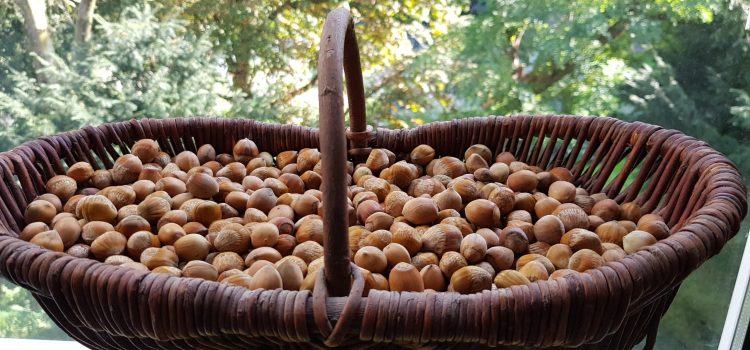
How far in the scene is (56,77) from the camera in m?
1.24

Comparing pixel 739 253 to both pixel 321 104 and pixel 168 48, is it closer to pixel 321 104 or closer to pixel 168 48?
pixel 321 104

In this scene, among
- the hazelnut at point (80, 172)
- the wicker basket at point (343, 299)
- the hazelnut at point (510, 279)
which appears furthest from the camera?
the hazelnut at point (80, 172)

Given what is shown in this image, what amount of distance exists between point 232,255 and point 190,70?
27.9 inches

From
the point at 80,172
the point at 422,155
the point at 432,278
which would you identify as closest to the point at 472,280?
the point at 432,278

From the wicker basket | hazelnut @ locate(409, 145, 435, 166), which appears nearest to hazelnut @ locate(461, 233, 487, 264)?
the wicker basket

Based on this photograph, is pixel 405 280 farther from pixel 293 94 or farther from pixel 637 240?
pixel 293 94

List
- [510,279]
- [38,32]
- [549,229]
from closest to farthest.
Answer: [510,279] < [549,229] < [38,32]

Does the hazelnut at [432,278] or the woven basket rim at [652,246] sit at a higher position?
the woven basket rim at [652,246]

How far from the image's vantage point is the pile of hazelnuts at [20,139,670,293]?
0.62 meters

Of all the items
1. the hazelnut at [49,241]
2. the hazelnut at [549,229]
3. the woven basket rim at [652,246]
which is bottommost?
the hazelnut at [549,229]

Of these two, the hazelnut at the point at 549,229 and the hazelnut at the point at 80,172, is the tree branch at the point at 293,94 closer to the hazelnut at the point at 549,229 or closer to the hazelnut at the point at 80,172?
the hazelnut at the point at 80,172

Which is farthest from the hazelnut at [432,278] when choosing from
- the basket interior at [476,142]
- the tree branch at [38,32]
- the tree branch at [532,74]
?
the tree branch at [38,32]

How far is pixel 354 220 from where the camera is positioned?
754 mm

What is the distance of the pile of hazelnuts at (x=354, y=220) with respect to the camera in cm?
62
